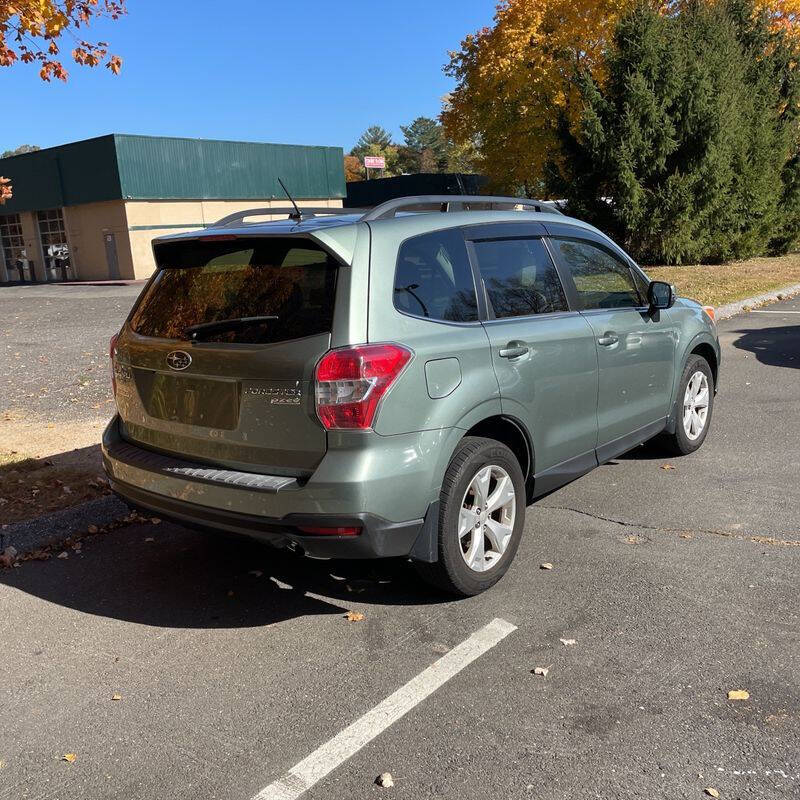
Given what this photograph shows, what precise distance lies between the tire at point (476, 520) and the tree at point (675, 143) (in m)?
18.0

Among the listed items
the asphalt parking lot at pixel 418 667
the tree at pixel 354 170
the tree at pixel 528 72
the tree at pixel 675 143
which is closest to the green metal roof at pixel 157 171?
the tree at pixel 528 72

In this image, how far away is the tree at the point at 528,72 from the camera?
29.6 meters

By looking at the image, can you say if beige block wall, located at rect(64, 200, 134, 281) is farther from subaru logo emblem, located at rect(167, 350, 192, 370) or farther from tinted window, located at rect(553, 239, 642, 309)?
subaru logo emblem, located at rect(167, 350, 192, 370)

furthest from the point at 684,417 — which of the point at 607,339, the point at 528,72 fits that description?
the point at 528,72

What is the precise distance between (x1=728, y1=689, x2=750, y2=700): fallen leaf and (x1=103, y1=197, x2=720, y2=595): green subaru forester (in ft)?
4.13

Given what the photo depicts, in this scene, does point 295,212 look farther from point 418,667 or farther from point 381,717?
point 381,717

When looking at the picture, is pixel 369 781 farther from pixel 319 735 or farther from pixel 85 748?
pixel 85 748

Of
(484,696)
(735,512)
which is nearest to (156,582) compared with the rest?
(484,696)

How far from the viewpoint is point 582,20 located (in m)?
29.5

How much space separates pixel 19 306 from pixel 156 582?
887 inches

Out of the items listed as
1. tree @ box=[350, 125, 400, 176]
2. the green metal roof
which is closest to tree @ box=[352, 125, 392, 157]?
tree @ box=[350, 125, 400, 176]

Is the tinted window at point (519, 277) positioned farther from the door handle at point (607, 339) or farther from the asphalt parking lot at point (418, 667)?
the asphalt parking lot at point (418, 667)

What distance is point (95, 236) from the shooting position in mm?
38562

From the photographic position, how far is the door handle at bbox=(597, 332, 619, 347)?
4.82 metres
